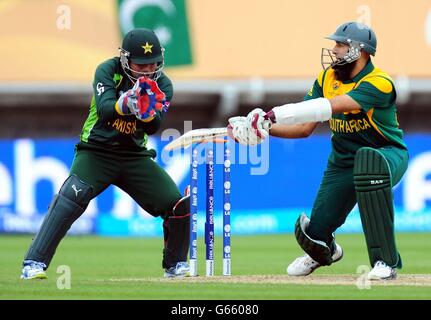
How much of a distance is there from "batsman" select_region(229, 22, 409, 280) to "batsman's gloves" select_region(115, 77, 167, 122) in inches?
24.9

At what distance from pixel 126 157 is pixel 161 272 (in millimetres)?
1450

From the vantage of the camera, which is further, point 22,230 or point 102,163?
point 22,230

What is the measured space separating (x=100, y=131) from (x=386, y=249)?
7.02ft

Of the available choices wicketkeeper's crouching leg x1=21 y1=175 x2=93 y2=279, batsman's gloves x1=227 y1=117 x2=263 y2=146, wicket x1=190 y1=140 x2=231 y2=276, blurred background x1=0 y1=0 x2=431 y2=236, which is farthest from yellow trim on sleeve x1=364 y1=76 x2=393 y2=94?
blurred background x1=0 y1=0 x2=431 y2=236

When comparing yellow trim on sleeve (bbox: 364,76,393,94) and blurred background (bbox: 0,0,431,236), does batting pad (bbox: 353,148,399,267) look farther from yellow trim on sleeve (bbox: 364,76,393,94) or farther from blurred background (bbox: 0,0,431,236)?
blurred background (bbox: 0,0,431,236)

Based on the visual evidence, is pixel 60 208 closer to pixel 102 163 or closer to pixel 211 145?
pixel 102 163

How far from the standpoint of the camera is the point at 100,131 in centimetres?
808

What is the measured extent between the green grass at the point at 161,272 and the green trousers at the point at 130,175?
0.58 m

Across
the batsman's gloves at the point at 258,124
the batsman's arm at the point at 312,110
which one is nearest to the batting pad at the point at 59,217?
the batsman's gloves at the point at 258,124

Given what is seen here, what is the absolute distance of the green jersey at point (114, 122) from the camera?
7.89 meters

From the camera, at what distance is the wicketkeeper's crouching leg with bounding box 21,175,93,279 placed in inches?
309

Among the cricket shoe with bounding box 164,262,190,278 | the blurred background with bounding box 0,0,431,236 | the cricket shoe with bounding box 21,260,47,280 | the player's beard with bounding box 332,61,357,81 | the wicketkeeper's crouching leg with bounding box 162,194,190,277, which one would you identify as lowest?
the cricket shoe with bounding box 21,260,47,280
